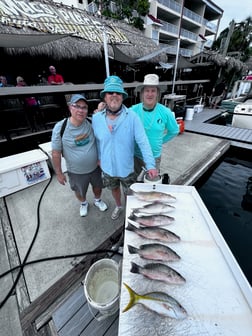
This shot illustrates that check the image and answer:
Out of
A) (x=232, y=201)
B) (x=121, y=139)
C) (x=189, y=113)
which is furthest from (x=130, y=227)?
(x=189, y=113)

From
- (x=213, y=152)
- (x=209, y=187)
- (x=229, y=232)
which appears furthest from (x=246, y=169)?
(x=229, y=232)

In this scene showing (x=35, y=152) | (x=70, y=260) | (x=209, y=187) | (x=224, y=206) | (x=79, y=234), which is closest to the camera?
(x=70, y=260)

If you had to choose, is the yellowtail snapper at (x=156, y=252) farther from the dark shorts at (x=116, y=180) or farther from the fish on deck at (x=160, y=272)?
the dark shorts at (x=116, y=180)

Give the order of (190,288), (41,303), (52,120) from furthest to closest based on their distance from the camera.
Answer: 1. (52,120)
2. (41,303)
3. (190,288)

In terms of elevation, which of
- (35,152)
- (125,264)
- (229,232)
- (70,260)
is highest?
(125,264)

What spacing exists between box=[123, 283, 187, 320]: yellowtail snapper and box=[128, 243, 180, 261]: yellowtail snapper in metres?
0.16

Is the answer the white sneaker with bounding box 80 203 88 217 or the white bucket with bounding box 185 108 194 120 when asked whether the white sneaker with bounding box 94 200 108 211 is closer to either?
the white sneaker with bounding box 80 203 88 217

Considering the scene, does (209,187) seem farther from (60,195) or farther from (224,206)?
(60,195)

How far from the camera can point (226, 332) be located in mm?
582

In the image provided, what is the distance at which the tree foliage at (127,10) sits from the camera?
12734mm

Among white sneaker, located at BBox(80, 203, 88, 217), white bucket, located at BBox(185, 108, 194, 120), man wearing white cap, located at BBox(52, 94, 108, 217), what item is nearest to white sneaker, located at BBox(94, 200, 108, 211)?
white sneaker, located at BBox(80, 203, 88, 217)

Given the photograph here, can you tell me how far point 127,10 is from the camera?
12.8 m

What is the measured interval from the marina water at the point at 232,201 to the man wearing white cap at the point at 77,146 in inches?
98.5

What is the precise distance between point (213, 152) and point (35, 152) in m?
4.22
